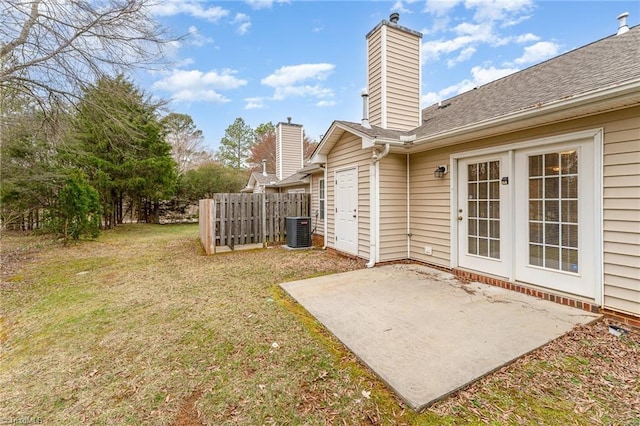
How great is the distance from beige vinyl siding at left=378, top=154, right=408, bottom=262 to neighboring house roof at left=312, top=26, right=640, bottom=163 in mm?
538

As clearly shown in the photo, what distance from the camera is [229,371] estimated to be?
2322 mm

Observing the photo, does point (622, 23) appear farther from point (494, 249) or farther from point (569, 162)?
point (494, 249)

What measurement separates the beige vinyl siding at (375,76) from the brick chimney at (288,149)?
28.6 ft

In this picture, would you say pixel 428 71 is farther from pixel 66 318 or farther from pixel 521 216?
pixel 66 318

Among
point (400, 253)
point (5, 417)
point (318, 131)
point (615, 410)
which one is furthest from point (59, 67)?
point (318, 131)

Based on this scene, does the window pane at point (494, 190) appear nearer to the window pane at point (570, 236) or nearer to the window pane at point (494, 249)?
the window pane at point (494, 249)

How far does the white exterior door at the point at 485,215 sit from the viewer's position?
422cm

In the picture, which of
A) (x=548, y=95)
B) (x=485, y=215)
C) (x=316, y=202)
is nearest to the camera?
(x=548, y=95)

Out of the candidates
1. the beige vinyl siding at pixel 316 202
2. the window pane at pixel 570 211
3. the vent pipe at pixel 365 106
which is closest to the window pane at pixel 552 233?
the window pane at pixel 570 211

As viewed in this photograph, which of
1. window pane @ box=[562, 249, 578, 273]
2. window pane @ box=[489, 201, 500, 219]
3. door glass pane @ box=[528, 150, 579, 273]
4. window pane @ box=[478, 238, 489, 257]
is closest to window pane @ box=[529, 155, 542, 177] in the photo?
door glass pane @ box=[528, 150, 579, 273]

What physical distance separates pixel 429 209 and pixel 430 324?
2923 mm

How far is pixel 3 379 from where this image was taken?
2.30m

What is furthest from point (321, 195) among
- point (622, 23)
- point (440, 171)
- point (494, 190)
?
point (622, 23)

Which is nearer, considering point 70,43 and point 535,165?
point 535,165
